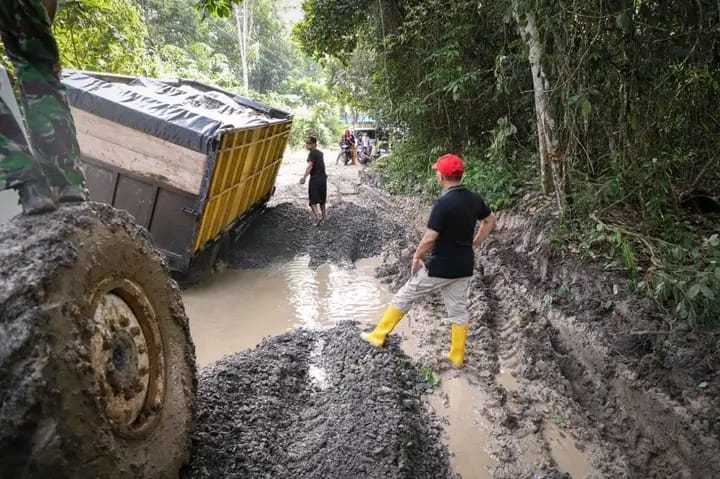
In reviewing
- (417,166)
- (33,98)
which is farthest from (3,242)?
(417,166)

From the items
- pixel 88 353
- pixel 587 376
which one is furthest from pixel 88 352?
pixel 587 376

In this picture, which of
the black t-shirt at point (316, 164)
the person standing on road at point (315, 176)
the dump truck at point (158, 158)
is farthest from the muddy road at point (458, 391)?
the black t-shirt at point (316, 164)

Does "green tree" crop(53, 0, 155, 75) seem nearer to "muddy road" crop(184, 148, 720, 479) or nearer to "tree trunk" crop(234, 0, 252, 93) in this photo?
"muddy road" crop(184, 148, 720, 479)

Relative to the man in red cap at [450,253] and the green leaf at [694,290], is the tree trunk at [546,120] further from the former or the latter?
the green leaf at [694,290]

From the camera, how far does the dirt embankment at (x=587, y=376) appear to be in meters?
2.90

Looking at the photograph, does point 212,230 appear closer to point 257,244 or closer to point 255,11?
point 257,244

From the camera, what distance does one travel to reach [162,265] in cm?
220

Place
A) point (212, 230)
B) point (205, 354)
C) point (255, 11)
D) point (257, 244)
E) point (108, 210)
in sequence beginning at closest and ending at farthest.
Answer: point (108, 210), point (205, 354), point (212, 230), point (257, 244), point (255, 11)

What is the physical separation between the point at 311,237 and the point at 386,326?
4.33 metres

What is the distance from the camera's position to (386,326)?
391 cm

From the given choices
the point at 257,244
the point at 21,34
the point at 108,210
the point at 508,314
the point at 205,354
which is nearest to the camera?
the point at 21,34

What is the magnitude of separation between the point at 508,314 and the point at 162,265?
11.8 ft

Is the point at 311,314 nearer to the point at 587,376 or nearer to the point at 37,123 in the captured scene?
the point at 587,376

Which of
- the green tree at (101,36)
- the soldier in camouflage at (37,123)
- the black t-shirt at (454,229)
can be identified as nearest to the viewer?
the soldier in camouflage at (37,123)
